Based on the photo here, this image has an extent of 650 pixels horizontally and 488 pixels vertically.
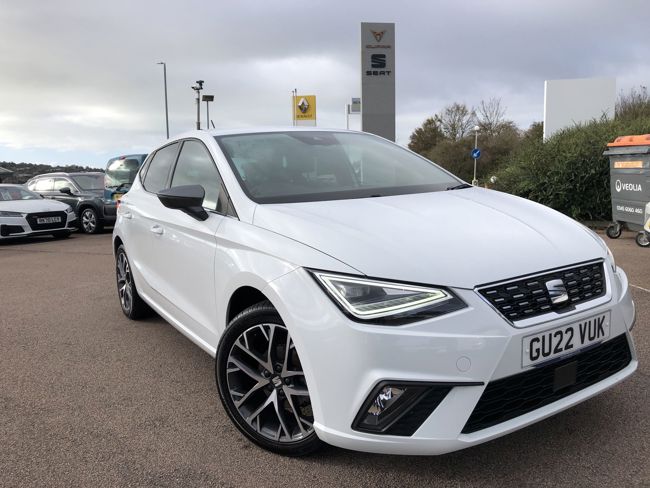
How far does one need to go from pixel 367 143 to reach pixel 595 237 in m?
1.67

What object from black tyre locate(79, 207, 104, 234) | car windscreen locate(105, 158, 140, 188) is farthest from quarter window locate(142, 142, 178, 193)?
black tyre locate(79, 207, 104, 234)

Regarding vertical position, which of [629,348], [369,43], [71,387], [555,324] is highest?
[369,43]

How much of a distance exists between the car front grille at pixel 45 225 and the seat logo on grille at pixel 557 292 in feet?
39.7

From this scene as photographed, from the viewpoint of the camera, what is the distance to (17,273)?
7836 millimetres

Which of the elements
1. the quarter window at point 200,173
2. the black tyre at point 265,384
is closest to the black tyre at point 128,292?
the quarter window at point 200,173

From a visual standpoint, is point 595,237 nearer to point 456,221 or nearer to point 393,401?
point 456,221

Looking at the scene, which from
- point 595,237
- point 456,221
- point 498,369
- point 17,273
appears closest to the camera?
point 498,369

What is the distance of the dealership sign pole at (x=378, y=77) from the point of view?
15836mm

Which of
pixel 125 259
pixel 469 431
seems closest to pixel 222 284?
pixel 469 431

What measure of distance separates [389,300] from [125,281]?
354 centimetres

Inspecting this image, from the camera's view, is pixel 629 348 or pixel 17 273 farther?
pixel 17 273

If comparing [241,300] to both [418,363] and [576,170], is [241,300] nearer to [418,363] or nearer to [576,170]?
[418,363]

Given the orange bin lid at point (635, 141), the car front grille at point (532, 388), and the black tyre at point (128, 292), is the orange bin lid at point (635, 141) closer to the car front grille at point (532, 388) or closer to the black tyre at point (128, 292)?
the car front grille at point (532, 388)

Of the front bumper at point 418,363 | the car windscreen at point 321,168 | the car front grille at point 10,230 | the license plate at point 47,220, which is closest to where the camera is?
the front bumper at point 418,363
